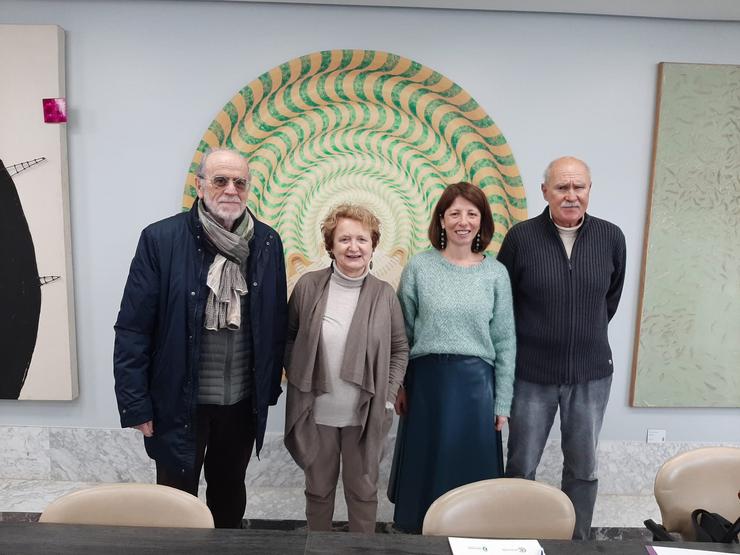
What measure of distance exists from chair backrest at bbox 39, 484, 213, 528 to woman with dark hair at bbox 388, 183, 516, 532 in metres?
0.89

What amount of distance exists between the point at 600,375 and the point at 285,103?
1.87 m

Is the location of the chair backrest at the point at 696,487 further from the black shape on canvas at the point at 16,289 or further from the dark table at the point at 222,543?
the black shape on canvas at the point at 16,289

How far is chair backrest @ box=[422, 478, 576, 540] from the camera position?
1254mm

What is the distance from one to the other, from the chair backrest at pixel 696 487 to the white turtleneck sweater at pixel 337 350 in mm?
962

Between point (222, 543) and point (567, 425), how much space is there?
140cm

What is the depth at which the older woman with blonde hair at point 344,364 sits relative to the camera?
5.65 ft

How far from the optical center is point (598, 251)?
1.88m

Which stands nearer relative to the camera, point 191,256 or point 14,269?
point 191,256

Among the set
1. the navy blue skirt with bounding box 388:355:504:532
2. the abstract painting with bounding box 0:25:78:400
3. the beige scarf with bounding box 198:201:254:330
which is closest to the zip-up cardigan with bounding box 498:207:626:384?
the navy blue skirt with bounding box 388:355:504:532

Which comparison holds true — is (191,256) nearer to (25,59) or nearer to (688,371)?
(25,59)

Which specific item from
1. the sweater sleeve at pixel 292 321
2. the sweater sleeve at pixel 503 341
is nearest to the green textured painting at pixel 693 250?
the sweater sleeve at pixel 503 341

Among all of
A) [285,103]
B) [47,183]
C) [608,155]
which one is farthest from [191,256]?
[608,155]

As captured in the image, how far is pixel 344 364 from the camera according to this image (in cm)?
172

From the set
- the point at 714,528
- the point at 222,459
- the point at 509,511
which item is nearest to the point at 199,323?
the point at 222,459
